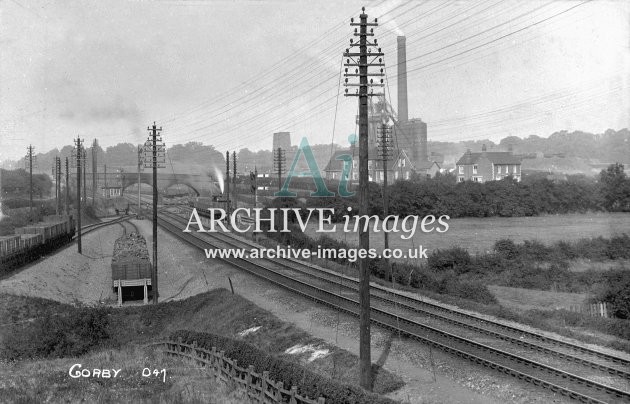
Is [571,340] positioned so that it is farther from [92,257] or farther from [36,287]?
[92,257]

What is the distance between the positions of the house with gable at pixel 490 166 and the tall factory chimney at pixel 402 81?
47.6ft

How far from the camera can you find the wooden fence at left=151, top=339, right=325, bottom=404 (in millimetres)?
11766

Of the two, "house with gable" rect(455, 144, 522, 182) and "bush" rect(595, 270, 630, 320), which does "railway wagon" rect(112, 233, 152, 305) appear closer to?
"bush" rect(595, 270, 630, 320)

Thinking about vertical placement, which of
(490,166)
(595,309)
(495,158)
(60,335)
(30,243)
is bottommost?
(60,335)

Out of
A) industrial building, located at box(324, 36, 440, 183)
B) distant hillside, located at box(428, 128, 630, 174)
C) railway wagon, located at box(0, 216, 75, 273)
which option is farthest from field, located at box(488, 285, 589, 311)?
distant hillside, located at box(428, 128, 630, 174)

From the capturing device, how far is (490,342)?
664 inches

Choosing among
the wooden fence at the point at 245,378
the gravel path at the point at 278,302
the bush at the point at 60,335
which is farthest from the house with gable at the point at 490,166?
the wooden fence at the point at 245,378

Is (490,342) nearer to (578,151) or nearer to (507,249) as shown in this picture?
(507,249)

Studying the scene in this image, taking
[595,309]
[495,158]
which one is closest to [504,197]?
[495,158]

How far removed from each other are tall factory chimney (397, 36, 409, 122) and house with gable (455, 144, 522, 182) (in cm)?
1451

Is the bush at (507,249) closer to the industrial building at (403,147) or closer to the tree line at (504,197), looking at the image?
the tree line at (504,197)

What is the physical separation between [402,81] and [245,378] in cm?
9190

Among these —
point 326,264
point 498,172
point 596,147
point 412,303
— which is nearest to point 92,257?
point 326,264

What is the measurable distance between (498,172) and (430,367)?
87177mm
